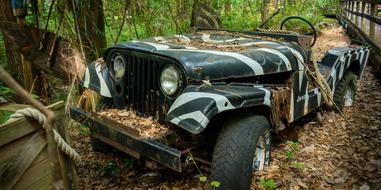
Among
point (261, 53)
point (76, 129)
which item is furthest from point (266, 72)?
point (76, 129)

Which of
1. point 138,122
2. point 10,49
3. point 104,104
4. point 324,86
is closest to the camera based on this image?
point 138,122

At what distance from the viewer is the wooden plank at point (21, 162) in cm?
178

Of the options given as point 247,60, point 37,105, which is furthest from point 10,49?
point 37,105

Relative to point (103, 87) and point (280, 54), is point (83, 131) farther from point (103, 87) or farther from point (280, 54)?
point (280, 54)

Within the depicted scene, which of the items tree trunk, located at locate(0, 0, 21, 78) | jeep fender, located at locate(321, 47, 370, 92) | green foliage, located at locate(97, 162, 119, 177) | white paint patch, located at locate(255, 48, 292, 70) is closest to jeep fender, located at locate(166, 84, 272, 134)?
white paint patch, located at locate(255, 48, 292, 70)

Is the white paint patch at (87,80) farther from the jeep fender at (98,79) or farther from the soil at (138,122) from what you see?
the soil at (138,122)

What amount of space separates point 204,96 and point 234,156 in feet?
1.61

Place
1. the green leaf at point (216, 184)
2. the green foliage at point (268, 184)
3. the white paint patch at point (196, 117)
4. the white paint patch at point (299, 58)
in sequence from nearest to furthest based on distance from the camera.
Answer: the white paint patch at point (196, 117)
the green leaf at point (216, 184)
the green foliage at point (268, 184)
the white paint patch at point (299, 58)

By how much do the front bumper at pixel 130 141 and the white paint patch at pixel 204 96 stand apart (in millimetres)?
292

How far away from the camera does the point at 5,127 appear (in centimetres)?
174

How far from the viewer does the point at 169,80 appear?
313cm

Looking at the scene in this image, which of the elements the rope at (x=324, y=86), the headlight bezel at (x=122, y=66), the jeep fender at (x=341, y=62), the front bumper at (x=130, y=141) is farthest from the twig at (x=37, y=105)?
the jeep fender at (x=341, y=62)

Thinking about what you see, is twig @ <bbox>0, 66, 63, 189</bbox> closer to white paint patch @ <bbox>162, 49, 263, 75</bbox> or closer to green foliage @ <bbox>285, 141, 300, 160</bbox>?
white paint patch @ <bbox>162, 49, 263, 75</bbox>

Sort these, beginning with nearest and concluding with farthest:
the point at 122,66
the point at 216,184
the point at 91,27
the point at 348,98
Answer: the point at 216,184, the point at 122,66, the point at 91,27, the point at 348,98
